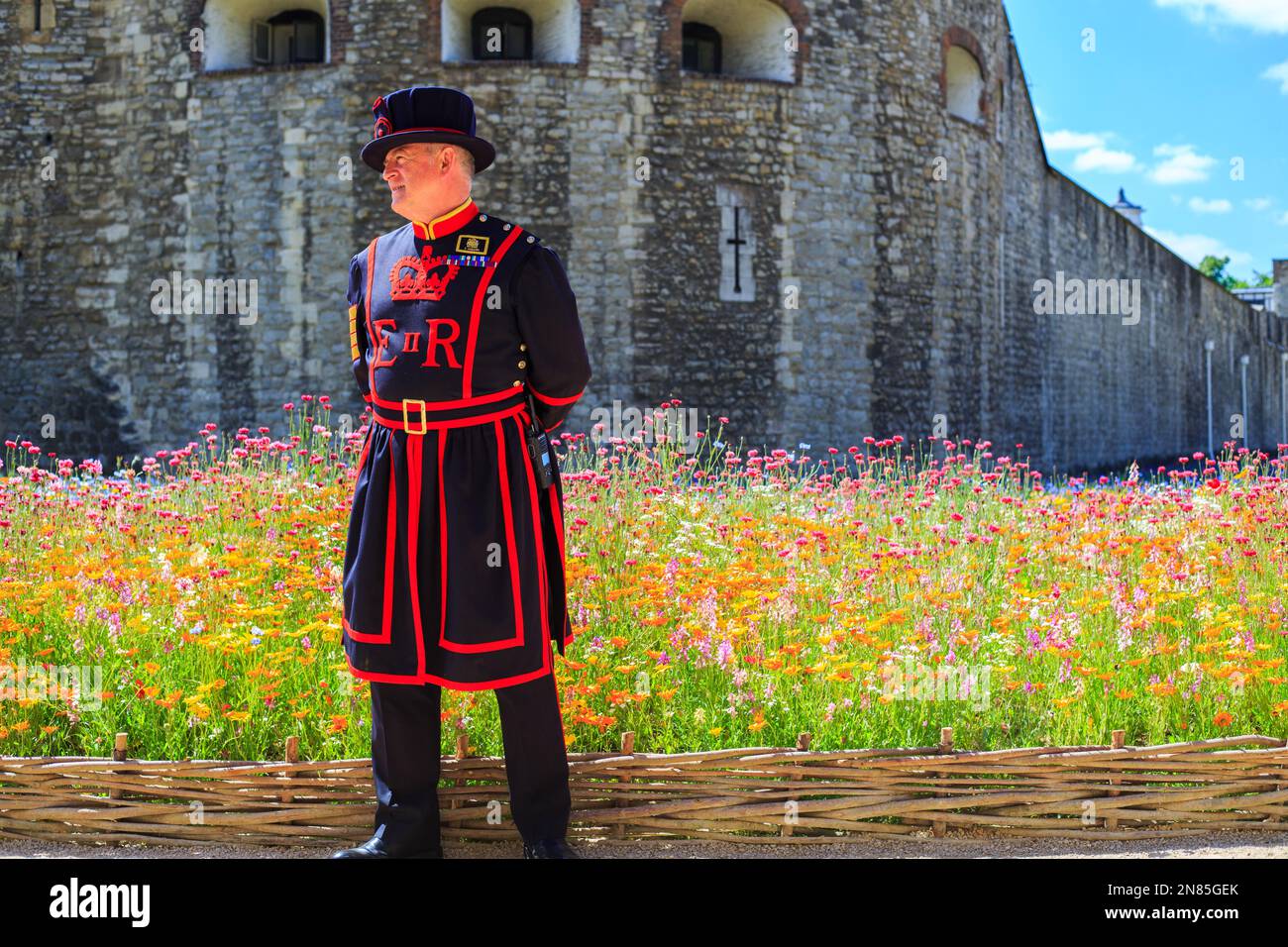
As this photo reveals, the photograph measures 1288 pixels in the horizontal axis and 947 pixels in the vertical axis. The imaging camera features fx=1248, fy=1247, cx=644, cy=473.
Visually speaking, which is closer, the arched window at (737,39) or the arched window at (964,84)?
the arched window at (737,39)

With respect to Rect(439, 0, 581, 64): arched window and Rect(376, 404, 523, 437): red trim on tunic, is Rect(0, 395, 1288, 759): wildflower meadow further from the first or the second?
Rect(439, 0, 581, 64): arched window

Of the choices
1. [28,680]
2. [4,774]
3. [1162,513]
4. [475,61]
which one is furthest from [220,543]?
[475,61]

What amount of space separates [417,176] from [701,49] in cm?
1274

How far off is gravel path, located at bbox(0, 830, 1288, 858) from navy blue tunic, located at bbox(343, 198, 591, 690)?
28.0 inches

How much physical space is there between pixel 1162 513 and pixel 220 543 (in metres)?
4.81

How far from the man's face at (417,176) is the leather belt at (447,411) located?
20.2 inches

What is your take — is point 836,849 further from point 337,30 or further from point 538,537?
point 337,30

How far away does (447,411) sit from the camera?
10.6 ft

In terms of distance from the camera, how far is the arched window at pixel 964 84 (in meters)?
16.7

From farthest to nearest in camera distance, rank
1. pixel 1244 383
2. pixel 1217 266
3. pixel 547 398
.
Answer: pixel 1217 266 → pixel 1244 383 → pixel 547 398

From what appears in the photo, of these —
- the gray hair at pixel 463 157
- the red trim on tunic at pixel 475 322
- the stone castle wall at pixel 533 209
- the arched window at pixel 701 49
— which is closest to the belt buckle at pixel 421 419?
the red trim on tunic at pixel 475 322

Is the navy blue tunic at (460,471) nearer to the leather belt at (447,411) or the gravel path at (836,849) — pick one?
the leather belt at (447,411)

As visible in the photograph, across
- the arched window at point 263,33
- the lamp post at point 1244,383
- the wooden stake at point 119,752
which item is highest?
the arched window at point 263,33

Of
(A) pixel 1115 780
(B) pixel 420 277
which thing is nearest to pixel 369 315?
(B) pixel 420 277
